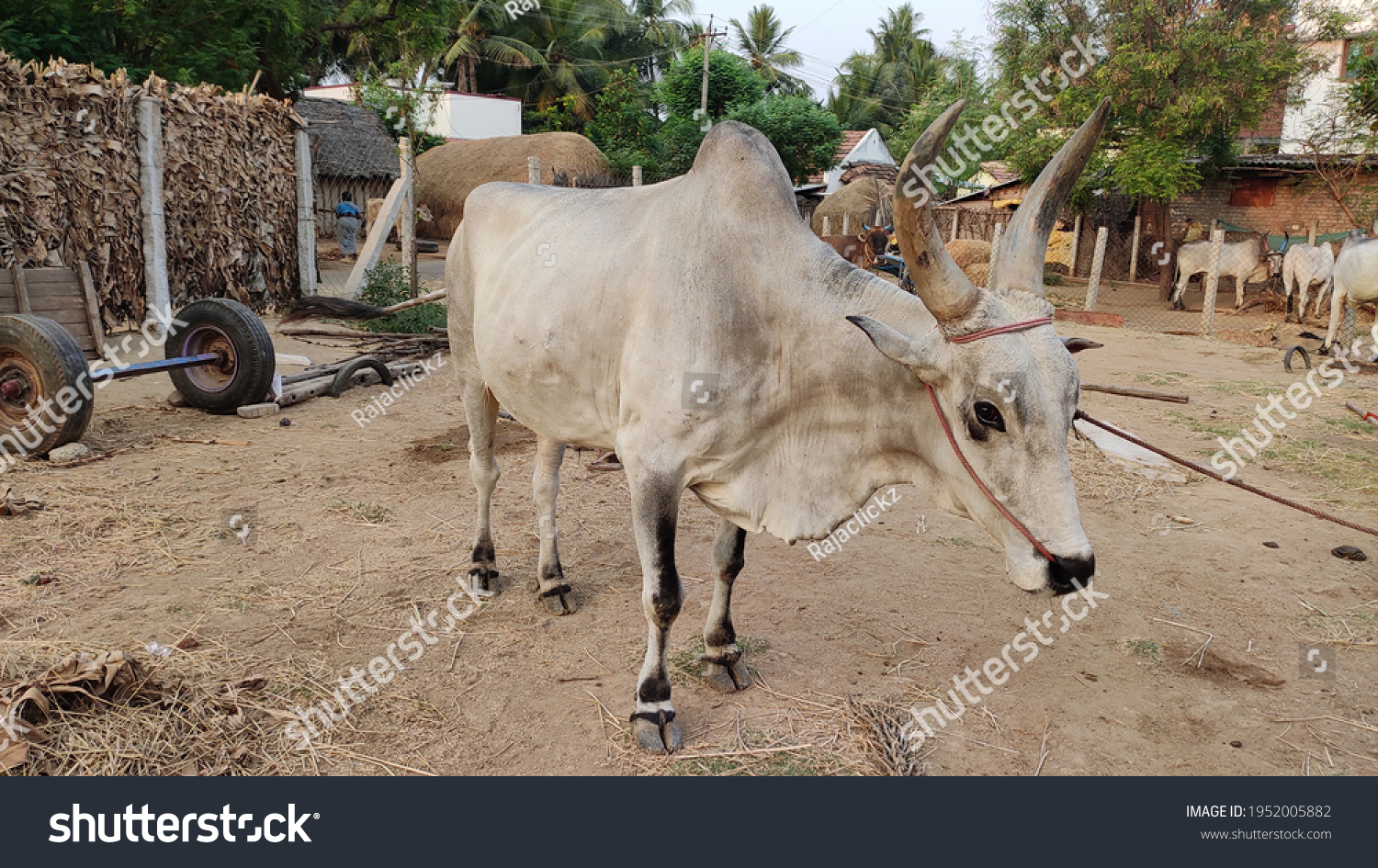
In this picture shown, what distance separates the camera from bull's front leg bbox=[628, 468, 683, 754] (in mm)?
3145

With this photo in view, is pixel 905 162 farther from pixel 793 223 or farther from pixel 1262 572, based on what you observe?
pixel 1262 572

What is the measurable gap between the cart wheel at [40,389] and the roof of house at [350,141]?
57.5 ft

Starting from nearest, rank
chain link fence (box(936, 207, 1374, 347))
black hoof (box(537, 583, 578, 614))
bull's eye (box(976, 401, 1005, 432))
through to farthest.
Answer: bull's eye (box(976, 401, 1005, 432)), black hoof (box(537, 583, 578, 614)), chain link fence (box(936, 207, 1374, 347))

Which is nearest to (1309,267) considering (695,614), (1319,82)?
(1319,82)

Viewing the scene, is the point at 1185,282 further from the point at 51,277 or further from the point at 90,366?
the point at 51,277

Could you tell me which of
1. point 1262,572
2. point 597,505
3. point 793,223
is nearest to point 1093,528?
point 1262,572

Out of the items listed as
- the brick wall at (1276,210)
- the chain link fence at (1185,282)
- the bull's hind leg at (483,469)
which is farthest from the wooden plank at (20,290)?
the brick wall at (1276,210)

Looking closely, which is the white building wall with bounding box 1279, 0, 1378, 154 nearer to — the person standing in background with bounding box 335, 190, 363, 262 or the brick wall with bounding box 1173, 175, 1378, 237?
the brick wall with bounding box 1173, 175, 1378, 237

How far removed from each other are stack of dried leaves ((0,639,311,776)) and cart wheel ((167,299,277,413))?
4.08 metres

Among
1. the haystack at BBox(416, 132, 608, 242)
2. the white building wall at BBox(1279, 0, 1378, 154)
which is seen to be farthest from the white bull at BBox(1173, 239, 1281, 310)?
the haystack at BBox(416, 132, 608, 242)

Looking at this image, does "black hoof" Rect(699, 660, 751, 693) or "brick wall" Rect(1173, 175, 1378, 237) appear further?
"brick wall" Rect(1173, 175, 1378, 237)

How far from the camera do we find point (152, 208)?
1000 centimetres

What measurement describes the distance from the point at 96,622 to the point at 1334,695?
16.7 feet

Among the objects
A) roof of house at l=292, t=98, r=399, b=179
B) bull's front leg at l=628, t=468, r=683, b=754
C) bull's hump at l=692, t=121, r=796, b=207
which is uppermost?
roof of house at l=292, t=98, r=399, b=179
